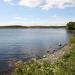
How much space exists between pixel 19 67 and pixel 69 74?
8.52ft

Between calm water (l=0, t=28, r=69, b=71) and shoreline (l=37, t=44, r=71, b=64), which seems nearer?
shoreline (l=37, t=44, r=71, b=64)

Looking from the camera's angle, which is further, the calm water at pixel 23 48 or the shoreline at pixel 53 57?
the calm water at pixel 23 48

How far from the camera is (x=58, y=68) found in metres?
10.5

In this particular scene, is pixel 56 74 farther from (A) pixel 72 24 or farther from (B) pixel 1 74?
(A) pixel 72 24

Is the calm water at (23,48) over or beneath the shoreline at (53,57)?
beneath

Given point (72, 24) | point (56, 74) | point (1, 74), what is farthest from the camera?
point (72, 24)

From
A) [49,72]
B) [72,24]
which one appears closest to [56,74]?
[49,72]

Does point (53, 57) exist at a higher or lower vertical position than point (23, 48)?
higher

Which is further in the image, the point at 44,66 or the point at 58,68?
the point at 44,66

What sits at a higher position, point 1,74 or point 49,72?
point 49,72

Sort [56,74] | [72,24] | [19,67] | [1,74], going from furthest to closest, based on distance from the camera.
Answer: [72,24] → [1,74] → [19,67] → [56,74]

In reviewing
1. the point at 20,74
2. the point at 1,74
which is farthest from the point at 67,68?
the point at 1,74

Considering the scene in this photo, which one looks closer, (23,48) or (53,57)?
(53,57)

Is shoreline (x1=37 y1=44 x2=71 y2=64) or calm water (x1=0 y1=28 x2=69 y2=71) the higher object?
shoreline (x1=37 y1=44 x2=71 y2=64)
